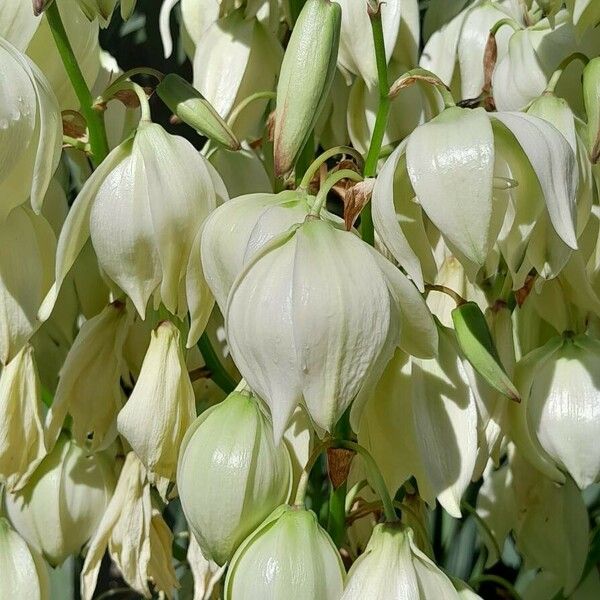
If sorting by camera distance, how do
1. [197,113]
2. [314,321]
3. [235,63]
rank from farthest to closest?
1. [235,63]
2. [197,113]
3. [314,321]

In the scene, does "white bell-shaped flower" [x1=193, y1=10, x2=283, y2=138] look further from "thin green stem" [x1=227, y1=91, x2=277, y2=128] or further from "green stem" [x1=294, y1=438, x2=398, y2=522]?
"green stem" [x1=294, y1=438, x2=398, y2=522]

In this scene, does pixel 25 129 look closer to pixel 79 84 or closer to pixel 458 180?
pixel 79 84

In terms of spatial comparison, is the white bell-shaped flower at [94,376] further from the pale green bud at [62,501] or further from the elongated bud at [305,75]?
the elongated bud at [305,75]

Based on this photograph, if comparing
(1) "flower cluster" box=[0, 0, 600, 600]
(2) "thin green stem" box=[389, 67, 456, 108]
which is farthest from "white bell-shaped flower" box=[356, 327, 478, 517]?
(2) "thin green stem" box=[389, 67, 456, 108]

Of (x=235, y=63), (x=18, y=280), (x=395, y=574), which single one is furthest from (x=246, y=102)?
(x=395, y=574)

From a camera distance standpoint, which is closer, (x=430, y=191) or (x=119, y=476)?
(x=430, y=191)

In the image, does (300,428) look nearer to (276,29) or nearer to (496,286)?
(496,286)

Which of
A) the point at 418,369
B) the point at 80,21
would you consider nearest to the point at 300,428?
the point at 418,369
